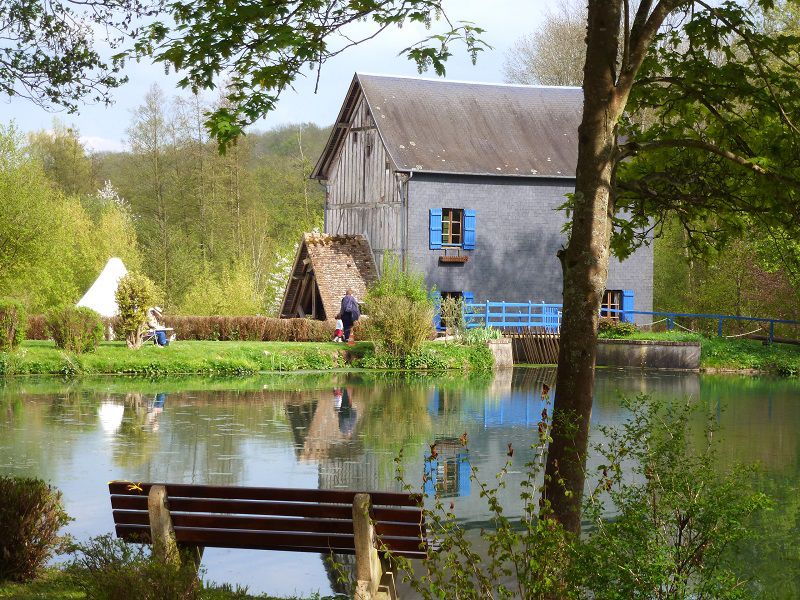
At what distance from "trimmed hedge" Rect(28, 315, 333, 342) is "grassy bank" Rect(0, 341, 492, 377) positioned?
1.54m

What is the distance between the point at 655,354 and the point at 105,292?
16537 mm

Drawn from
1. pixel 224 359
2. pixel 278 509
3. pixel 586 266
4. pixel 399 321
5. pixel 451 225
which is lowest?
pixel 224 359

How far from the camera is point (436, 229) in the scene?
3578cm

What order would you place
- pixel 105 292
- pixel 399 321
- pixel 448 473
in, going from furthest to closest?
pixel 105 292, pixel 399 321, pixel 448 473

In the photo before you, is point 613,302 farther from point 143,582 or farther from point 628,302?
point 143,582

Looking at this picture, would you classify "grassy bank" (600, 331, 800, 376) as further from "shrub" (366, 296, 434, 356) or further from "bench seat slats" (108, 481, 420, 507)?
"bench seat slats" (108, 481, 420, 507)

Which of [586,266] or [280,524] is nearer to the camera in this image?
[280,524]

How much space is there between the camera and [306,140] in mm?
73438

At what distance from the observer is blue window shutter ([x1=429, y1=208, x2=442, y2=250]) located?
35.7 m

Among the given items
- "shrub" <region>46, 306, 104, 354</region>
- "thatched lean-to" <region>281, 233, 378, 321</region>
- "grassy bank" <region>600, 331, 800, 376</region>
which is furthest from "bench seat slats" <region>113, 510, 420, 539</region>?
"grassy bank" <region>600, 331, 800, 376</region>

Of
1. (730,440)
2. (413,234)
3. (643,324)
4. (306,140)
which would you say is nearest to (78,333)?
(413,234)

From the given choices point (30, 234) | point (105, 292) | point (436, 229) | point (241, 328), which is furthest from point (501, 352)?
point (30, 234)

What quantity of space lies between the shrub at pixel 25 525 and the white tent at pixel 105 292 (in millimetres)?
26694

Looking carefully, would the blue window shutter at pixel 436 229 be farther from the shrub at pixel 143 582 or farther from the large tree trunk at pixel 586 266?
the shrub at pixel 143 582
